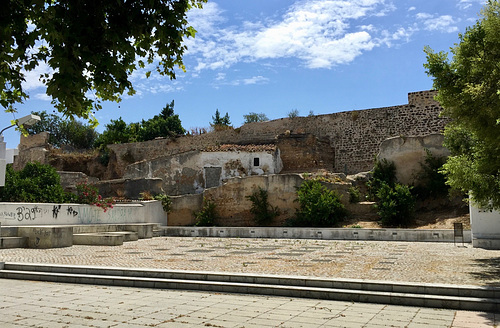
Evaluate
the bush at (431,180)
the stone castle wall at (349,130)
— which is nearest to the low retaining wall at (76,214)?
the stone castle wall at (349,130)

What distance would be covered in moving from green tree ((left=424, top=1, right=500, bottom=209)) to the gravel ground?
1742 millimetres

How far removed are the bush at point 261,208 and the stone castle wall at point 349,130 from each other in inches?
334

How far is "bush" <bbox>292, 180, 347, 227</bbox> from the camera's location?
734 inches

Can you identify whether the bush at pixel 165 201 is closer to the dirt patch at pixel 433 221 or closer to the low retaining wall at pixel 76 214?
the low retaining wall at pixel 76 214

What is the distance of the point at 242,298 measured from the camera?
6824mm

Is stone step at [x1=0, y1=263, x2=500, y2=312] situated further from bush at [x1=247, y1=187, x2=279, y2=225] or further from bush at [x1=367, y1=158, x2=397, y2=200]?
bush at [x1=367, y1=158, x2=397, y2=200]

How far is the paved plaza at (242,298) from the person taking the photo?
5.38 metres

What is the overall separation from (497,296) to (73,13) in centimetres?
630

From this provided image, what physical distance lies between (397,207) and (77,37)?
15.8 metres

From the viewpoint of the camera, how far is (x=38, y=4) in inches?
159

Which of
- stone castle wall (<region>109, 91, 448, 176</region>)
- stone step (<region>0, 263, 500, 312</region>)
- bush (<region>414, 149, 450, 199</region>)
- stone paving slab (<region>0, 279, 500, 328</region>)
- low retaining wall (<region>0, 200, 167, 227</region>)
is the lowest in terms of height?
stone paving slab (<region>0, 279, 500, 328</region>)

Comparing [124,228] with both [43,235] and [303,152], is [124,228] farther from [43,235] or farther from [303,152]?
[303,152]

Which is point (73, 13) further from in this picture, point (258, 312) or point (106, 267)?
point (106, 267)

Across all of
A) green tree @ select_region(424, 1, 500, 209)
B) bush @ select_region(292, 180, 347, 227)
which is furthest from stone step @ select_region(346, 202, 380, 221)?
green tree @ select_region(424, 1, 500, 209)
